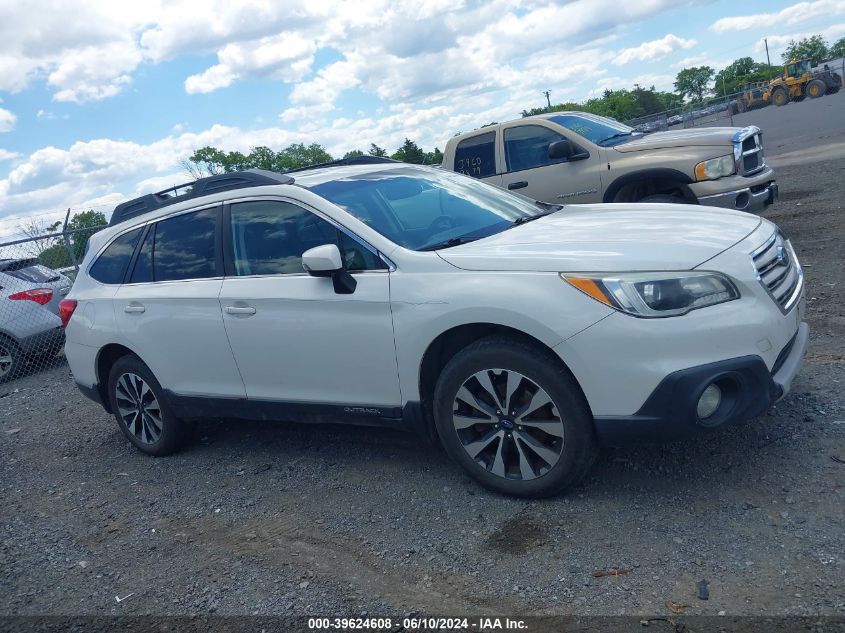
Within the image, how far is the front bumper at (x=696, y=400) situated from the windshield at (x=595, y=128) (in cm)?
641

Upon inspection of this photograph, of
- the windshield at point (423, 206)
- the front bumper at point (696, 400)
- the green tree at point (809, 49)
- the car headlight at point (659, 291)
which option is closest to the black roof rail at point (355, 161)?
the windshield at point (423, 206)

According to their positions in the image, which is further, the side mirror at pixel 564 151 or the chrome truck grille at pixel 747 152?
the side mirror at pixel 564 151

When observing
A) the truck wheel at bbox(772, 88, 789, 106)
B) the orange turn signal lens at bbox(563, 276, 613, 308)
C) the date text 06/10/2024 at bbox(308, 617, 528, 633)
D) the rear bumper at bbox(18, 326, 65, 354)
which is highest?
the truck wheel at bbox(772, 88, 789, 106)

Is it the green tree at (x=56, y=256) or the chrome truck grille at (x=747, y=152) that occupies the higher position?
the green tree at (x=56, y=256)

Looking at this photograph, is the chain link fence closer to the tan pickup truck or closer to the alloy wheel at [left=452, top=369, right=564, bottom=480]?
the tan pickup truck

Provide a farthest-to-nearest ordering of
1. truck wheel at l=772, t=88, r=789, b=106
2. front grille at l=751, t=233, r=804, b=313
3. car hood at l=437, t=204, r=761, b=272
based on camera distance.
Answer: truck wheel at l=772, t=88, r=789, b=106 → front grille at l=751, t=233, r=804, b=313 → car hood at l=437, t=204, r=761, b=272

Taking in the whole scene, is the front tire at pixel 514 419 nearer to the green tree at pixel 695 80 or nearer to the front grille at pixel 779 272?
the front grille at pixel 779 272

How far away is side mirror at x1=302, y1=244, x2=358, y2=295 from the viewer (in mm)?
4086

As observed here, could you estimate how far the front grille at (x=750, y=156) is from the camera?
8.62 m

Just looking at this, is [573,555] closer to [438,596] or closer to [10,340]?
[438,596]

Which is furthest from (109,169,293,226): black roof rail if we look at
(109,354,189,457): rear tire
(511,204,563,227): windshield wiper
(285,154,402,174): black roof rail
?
(511,204,563,227): windshield wiper

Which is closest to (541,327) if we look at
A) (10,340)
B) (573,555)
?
(573,555)

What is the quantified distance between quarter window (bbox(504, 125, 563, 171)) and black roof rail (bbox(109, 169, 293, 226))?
5347mm

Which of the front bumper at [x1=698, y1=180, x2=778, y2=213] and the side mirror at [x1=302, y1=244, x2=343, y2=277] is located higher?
the side mirror at [x1=302, y1=244, x2=343, y2=277]
